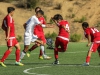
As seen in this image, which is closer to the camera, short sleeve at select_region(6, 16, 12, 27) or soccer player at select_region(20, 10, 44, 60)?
short sleeve at select_region(6, 16, 12, 27)

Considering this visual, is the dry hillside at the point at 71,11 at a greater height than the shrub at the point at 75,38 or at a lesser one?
greater

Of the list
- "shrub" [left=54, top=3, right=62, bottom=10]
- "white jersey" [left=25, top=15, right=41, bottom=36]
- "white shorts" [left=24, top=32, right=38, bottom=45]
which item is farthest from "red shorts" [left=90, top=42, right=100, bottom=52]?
"shrub" [left=54, top=3, right=62, bottom=10]

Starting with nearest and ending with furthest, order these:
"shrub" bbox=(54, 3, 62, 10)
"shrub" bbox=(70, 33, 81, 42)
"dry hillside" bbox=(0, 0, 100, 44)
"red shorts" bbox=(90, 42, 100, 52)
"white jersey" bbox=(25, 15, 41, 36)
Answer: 1. "red shorts" bbox=(90, 42, 100, 52)
2. "white jersey" bbox=(25, 15, 41, 36)
3. "shrub" bbox=(70, 33, 81, 42)
4. "dry hillside" bbox=(0, 0, 100, 44)
5. "shrub" bbox=(54, 3, 62, 10)

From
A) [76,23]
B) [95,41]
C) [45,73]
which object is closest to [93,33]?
[95,41]

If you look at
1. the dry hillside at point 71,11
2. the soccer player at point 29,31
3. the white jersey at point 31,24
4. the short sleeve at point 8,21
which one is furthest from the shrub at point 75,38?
the short sleeve at point 8,21

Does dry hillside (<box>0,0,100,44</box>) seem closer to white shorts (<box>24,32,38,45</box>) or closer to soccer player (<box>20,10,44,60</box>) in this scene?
white shorts (<box>24,32,38,45</box>)

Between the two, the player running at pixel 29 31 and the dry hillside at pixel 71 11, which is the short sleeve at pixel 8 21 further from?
the dry hillside at pixel 71 11

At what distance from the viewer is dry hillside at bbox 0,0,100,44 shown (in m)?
48.0

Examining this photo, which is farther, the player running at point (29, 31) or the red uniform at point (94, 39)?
the player running at point (29, 31)

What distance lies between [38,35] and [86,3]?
3392 cm

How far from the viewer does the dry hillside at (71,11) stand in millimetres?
48031

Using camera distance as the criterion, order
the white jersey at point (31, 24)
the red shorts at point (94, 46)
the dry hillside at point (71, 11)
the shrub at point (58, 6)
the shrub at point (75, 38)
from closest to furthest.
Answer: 1. the red shorts at point (94, 46)
2. the white jersey at point (31, 24)
3. the shrub at point (75, 38)
4. the dry hillside at point (71, 11)
5. the shrub at point (58, 6)

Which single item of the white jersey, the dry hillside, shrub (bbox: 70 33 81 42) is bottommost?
shrub (bbox: 70 33 81 42)

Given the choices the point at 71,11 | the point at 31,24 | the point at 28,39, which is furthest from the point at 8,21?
the point at 71,11
